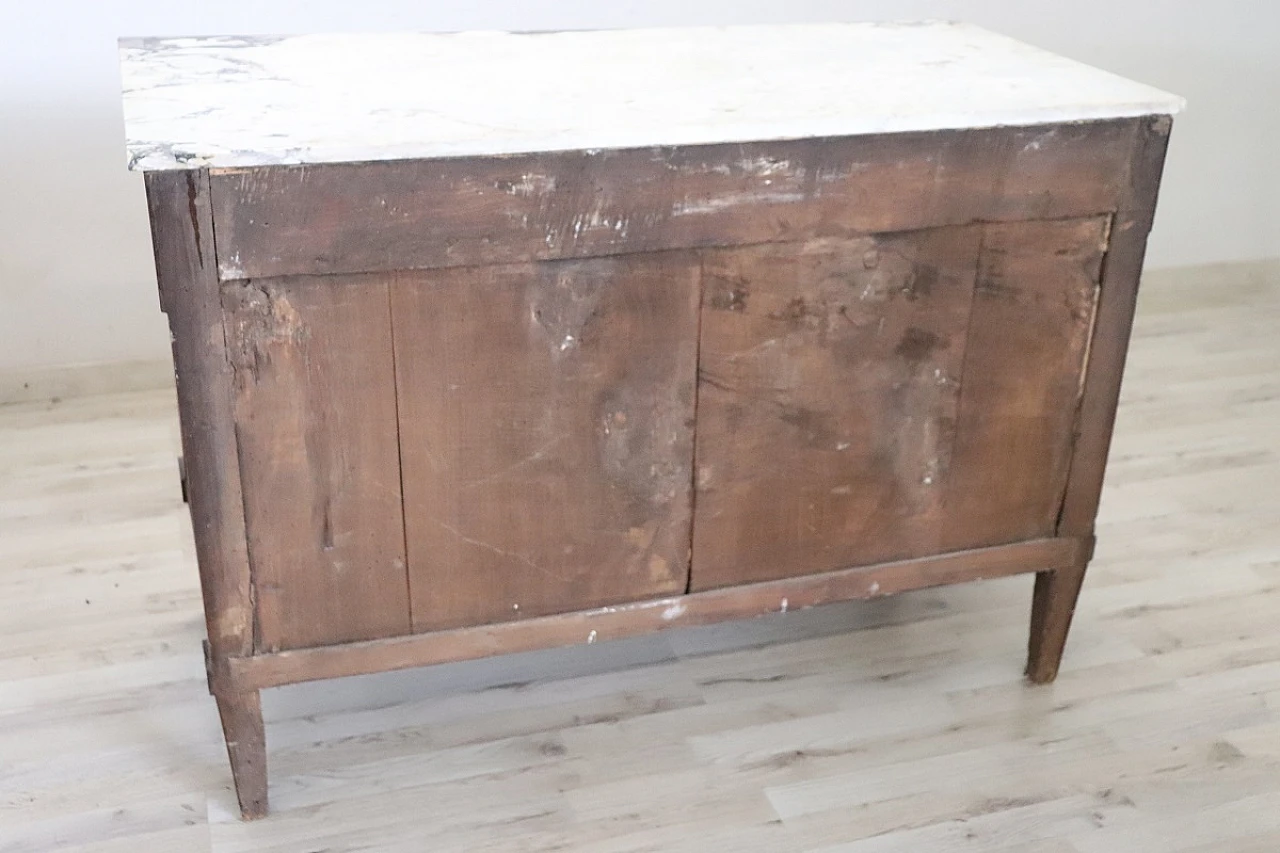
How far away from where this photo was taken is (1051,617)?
1674 mm

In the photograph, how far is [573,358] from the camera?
1.33 m

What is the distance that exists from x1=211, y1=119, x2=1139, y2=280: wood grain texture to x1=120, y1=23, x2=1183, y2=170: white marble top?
2 cm

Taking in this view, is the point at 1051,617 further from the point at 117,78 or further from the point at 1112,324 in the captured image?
the point at 117,78

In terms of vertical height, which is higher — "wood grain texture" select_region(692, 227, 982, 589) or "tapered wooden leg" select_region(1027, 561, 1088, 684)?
"wood grain texture" select_region(692, 227, 982, 589)

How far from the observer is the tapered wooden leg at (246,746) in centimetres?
138

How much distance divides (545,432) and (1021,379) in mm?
567

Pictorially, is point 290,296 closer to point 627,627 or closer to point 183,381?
point 183,381

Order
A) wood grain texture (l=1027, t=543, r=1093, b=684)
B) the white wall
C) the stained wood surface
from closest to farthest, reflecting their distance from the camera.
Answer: the stained wood surface → wood grain texture (l=1027, t=543, r=1093, b=684) → the white wall

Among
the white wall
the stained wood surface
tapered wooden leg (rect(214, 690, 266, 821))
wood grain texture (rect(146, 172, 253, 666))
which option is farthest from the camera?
the white wall

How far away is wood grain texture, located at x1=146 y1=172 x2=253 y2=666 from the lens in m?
1.15

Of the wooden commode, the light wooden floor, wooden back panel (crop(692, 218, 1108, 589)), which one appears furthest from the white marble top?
the light wooden floor

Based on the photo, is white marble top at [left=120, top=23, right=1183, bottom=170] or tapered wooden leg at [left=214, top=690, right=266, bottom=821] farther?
tapered wooden leg at [left=214, top=690, right=266, bottom=821]

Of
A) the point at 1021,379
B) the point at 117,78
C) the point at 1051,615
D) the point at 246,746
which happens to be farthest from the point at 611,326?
the point at 117,78

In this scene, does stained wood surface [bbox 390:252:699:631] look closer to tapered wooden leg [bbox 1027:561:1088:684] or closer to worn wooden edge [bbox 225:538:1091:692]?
worn wooden edge [bbox 225:538:1091:692]
